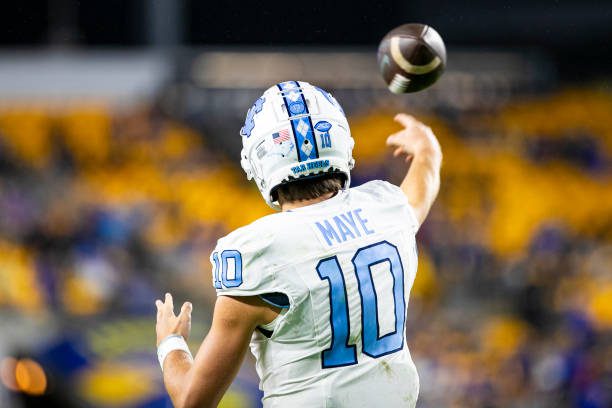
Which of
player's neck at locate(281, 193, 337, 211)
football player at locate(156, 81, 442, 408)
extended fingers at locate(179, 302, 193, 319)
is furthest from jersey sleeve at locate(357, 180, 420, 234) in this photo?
extended fingers at locate(179, 302, 193, 319)

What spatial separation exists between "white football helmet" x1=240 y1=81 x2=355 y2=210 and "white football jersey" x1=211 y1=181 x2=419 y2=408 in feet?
0.34

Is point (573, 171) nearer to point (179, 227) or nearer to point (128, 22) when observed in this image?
point (179, 227)

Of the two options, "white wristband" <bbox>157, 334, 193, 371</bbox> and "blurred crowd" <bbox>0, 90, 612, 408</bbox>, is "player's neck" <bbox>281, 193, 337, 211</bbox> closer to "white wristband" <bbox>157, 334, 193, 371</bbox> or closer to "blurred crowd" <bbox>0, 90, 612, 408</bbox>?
"white wristband" <bbox>157, 334, 193, 371</bbox>

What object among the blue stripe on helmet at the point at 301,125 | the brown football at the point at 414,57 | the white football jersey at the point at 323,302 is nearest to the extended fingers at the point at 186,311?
the white football jersey at the point at 323,302

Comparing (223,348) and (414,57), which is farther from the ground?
(414,57)

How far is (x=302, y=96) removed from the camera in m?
2.41

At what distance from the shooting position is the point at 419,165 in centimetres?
291

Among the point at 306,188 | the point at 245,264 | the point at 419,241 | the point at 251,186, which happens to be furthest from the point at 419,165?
the point at 251,186

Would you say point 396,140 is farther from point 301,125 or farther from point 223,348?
point 223,348

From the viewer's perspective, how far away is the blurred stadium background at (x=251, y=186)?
27.7 ft

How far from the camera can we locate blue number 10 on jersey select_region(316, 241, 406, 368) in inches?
87.6

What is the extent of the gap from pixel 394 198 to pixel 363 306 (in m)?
0.37

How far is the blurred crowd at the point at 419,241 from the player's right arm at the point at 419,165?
3983 mm

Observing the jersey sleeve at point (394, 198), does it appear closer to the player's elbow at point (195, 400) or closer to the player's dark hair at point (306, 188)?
the player's dark hair at point (306, 188)
